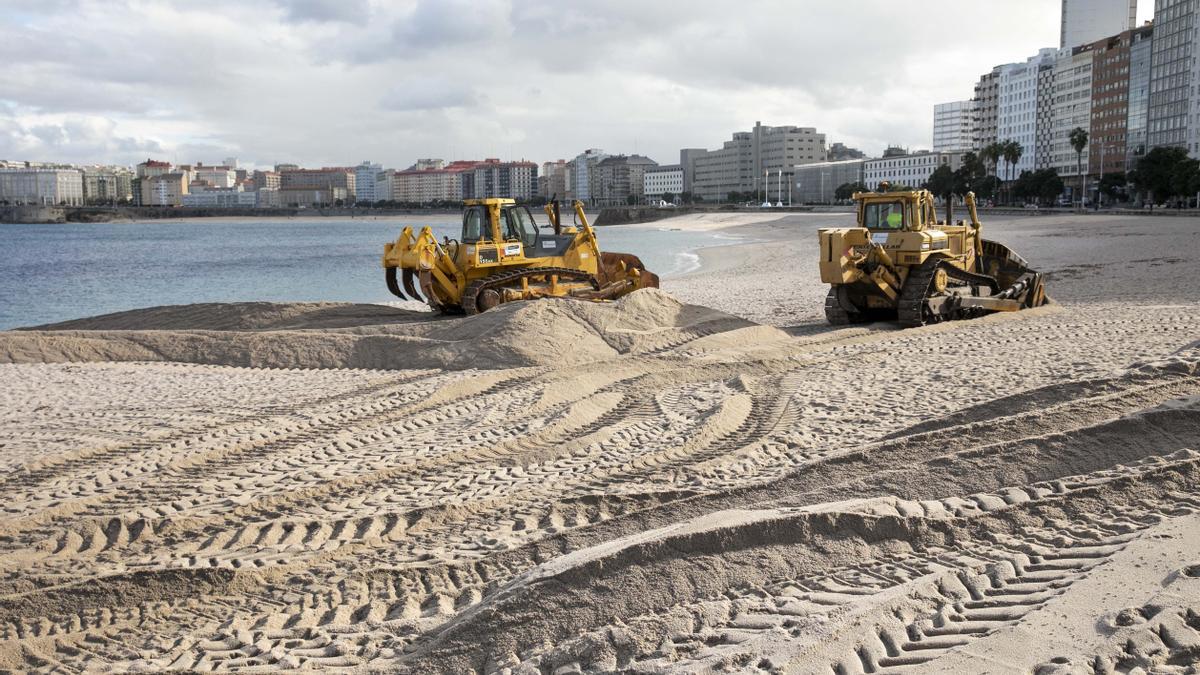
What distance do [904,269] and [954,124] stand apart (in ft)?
638

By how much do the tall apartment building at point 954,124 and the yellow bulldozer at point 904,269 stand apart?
186m

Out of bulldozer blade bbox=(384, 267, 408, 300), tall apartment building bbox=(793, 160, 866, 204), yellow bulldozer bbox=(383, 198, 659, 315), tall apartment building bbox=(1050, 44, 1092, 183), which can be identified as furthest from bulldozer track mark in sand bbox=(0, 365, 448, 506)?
tall apartment building bbox=(793, 160, 866, 204)

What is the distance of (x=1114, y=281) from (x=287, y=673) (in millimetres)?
21431

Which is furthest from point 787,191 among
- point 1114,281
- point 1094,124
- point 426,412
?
point 426,412

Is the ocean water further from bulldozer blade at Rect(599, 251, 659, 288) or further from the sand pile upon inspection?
the sand pile

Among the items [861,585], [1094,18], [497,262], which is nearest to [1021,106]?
[1094,18]

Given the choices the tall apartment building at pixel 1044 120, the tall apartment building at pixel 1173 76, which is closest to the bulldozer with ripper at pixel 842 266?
the tall apartment building at pixel 1173 76

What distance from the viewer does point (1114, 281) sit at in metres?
21.6

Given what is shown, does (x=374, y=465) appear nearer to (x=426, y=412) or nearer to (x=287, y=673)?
(x=426, y=412)

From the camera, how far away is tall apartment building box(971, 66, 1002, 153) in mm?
147875

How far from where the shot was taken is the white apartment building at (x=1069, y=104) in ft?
389

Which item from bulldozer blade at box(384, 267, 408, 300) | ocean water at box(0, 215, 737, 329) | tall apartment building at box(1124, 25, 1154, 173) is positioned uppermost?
tall apartment building at box(1124, 25, 1154, 173)

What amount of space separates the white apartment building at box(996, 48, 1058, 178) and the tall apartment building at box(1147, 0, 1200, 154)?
27.9 m

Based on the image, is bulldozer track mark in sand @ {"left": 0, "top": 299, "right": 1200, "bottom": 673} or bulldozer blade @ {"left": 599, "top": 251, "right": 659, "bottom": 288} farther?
bulldozer blade @ {"left": 599, "top": 251, "right": 659, "bottom": 288}
